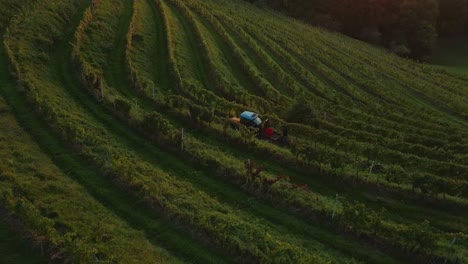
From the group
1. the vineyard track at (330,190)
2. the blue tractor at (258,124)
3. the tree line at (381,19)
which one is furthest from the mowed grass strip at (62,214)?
the tree line at (381,19)

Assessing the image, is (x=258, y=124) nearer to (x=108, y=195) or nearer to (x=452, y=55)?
(x=108, y=195)

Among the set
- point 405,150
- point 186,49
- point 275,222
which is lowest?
point 275,222

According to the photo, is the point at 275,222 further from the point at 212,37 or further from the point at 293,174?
the point at 212,37

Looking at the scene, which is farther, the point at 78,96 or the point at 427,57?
the point at 427,57

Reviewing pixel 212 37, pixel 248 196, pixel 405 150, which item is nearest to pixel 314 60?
pixel 212 37

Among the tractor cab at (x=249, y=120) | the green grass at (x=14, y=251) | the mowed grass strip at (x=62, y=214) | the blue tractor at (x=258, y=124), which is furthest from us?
the tractor cab at (x=249, y=120)

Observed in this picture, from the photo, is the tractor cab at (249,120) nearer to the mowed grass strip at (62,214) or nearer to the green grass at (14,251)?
the mowed grass strip at (62,214)
